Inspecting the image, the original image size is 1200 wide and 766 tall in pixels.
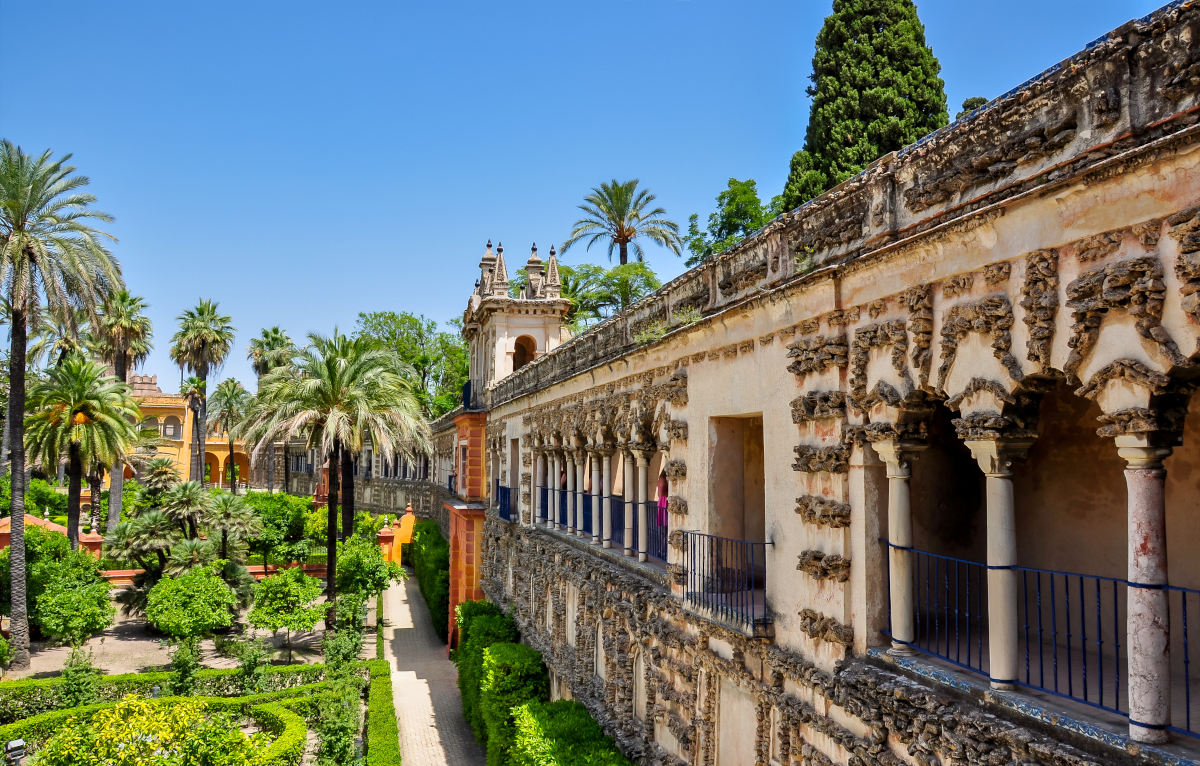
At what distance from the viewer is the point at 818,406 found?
7.43 meters

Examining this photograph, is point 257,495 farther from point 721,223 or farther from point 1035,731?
point 1035,731

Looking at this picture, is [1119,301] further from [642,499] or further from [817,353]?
[642,499]

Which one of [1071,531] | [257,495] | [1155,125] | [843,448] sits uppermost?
[1155,125]

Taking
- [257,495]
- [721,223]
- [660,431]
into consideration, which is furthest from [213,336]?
[660,431]

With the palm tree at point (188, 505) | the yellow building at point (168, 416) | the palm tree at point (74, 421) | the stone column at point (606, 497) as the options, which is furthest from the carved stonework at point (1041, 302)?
the yellow building at point (168, 416)

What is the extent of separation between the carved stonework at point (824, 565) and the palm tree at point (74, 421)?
33373 millimetres

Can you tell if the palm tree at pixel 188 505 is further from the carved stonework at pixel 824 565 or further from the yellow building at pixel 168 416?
the yellow building at pixel 168 416

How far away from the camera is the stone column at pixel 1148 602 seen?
4.47 metres

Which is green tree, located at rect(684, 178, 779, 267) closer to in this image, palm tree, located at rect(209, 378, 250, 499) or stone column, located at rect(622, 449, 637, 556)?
stone column, located at rect(622, 449, 637, 556)

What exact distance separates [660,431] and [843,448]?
479 centimetres

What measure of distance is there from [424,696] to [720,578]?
18346 millimetres

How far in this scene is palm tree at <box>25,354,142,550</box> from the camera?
106 ft

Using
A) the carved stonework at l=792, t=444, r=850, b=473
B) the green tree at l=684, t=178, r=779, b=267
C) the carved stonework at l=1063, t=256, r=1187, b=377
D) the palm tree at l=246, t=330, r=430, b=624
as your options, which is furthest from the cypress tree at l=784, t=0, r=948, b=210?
the carved stonework at l=1063, t=256, r=1187, b=377

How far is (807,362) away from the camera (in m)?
7.65
